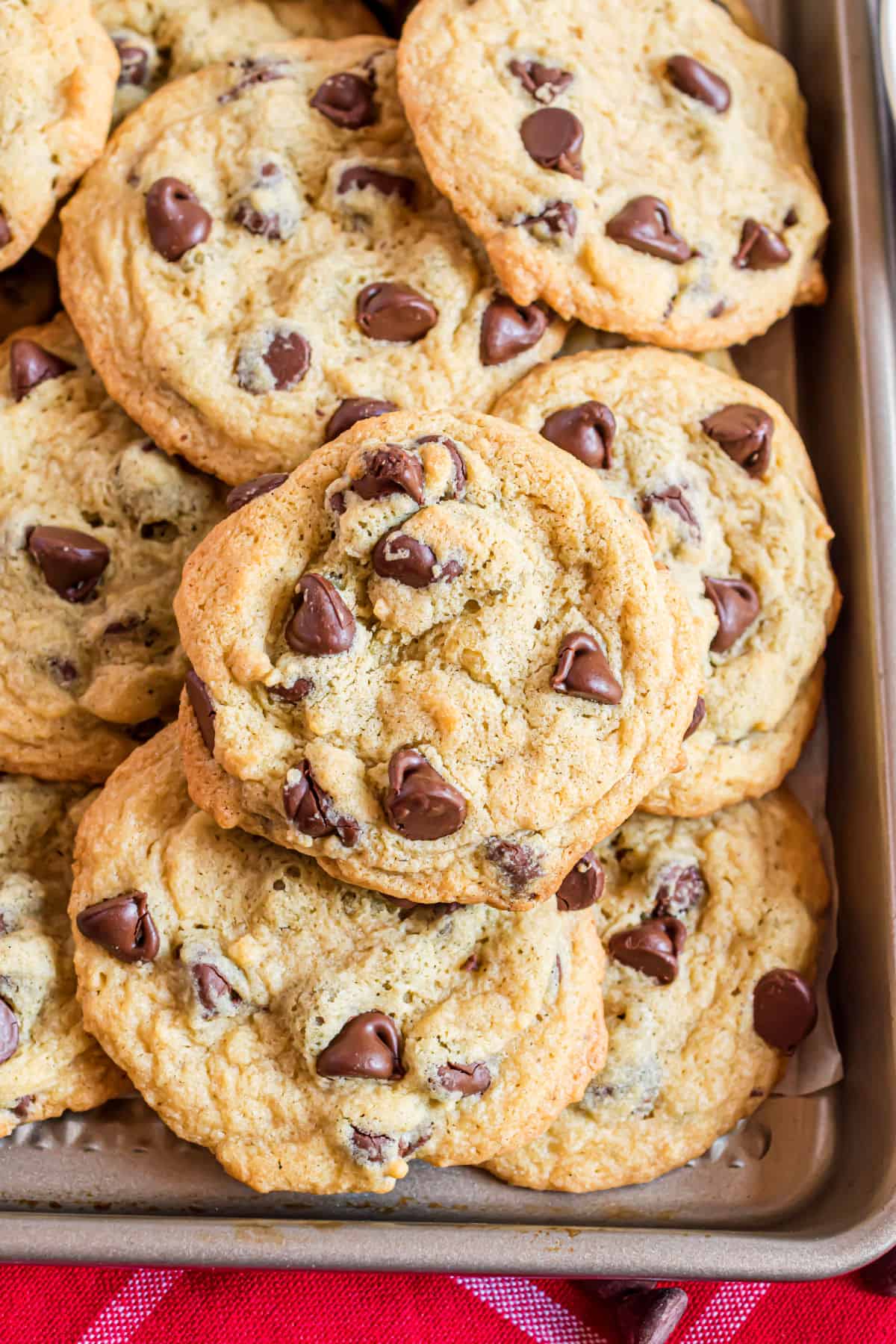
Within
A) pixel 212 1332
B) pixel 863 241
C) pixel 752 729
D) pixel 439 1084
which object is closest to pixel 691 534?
pixel 752 729

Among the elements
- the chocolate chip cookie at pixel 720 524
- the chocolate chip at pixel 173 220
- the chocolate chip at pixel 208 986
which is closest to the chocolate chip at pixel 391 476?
the chocolate chip cookie at pixel 720 524

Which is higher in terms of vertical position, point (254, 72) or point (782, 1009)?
point (254, 72)

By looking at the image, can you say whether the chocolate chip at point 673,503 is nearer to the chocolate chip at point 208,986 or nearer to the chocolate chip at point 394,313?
the chocolate chip at point 394,313

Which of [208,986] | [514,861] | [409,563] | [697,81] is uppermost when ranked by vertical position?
[697,81]

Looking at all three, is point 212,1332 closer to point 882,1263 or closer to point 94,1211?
point 94,1211

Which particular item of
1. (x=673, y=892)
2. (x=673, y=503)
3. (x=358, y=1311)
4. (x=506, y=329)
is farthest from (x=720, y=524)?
(x=358, y=1311)

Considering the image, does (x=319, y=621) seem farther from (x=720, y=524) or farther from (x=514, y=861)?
(x=720, y=524)

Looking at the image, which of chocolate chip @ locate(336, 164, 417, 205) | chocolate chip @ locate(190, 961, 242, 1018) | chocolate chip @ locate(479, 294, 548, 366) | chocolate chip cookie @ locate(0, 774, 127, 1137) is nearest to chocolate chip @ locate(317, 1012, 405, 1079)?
chocolate chip @ locate(190, 961, 242, 1018)
